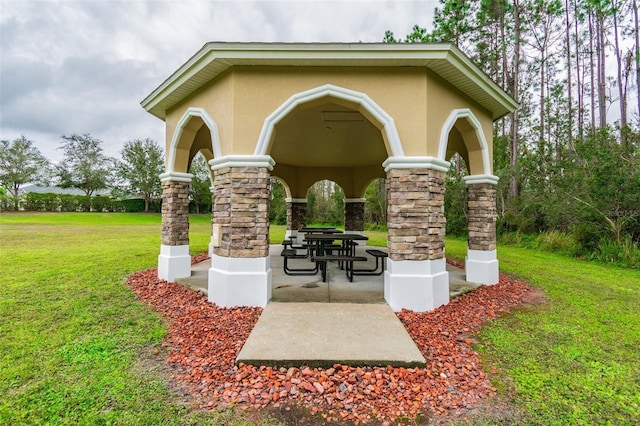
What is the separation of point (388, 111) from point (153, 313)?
462 centimetres

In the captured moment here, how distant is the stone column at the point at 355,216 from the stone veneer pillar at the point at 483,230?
5809 mm

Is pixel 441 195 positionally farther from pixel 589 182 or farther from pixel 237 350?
pixel 589 182

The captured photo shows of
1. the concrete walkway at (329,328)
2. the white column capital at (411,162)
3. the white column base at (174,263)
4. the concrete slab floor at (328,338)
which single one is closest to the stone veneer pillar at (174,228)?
the white column base at (174,263)

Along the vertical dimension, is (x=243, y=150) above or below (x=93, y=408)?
above

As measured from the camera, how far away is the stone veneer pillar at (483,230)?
5.43 metres

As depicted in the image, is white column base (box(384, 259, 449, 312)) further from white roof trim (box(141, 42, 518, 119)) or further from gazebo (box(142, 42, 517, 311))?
white roof trim (box(141, 42, 518, 119))

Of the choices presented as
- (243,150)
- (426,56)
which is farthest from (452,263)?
(243,150)

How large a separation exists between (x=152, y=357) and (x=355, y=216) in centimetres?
906

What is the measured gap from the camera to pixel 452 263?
7.98 metres

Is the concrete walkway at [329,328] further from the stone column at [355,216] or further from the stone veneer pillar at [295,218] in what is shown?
the stone veneer pillar at [295,218]

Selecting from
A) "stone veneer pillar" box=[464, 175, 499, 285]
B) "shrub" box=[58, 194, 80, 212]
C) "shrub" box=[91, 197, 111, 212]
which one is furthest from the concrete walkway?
"shrub" box=[58, 194, 80, 212]

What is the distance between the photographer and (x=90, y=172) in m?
35.7

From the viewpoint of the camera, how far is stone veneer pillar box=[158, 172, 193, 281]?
554 cm

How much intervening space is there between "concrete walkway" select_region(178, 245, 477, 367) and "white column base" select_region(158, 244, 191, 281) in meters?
0.55
